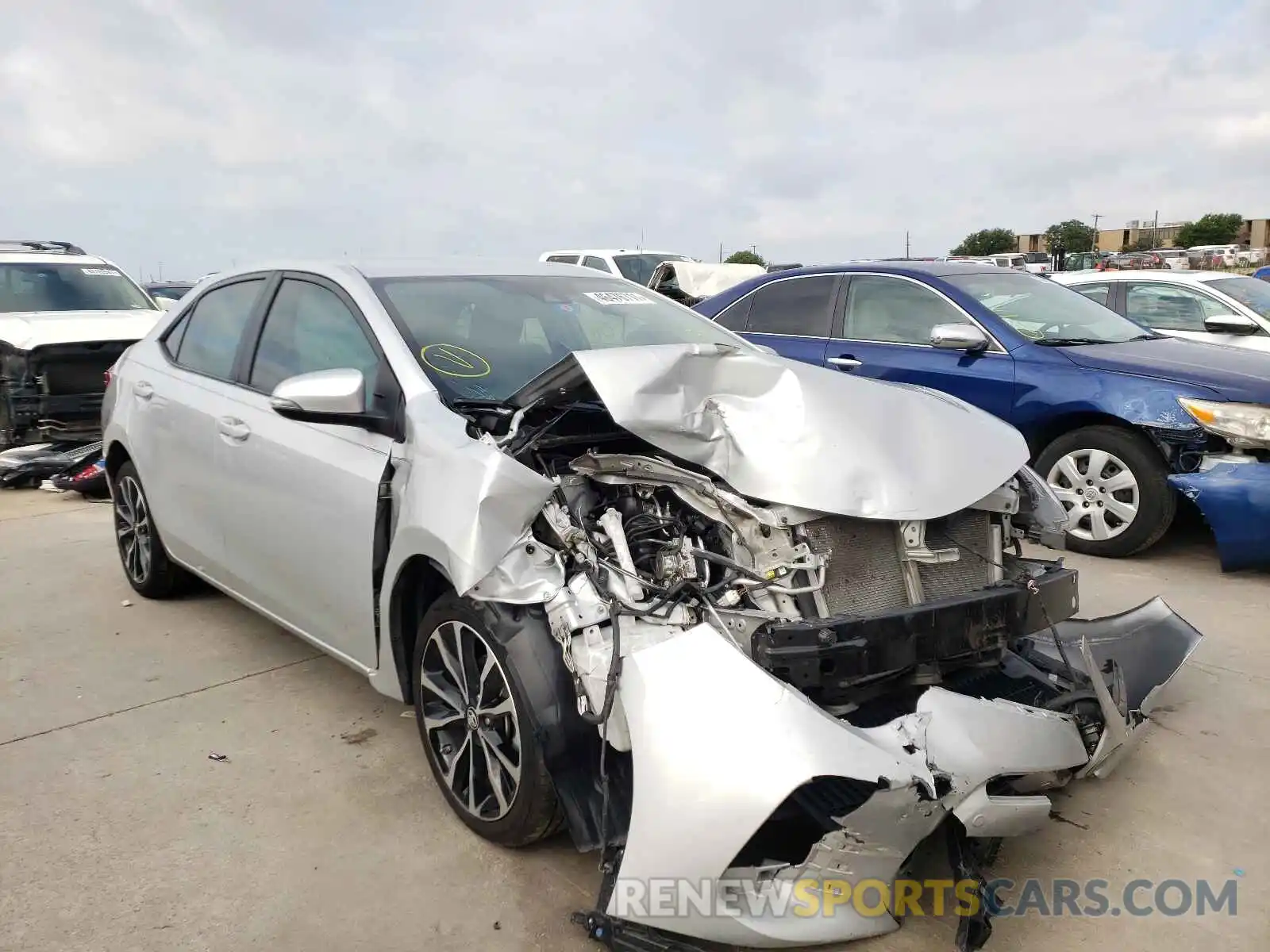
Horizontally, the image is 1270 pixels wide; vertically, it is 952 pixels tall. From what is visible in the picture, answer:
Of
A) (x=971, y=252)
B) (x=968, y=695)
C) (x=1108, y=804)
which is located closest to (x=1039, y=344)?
(x=1108, y=804)

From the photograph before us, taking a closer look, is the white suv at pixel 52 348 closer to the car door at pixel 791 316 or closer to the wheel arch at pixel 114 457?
the wheel arch at pixel 114 457

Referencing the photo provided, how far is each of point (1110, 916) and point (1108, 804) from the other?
0.57 metres

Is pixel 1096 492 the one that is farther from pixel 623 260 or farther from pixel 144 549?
pixel 623 260

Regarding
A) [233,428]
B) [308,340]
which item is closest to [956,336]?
[308,340]

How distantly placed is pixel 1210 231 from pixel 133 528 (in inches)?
2675

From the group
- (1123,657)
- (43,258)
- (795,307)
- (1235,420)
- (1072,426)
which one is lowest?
(1123,657)

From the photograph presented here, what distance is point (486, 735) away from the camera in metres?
2.74

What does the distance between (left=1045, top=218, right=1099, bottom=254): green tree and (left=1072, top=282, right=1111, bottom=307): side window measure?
48593 mm

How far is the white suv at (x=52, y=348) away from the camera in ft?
25.8

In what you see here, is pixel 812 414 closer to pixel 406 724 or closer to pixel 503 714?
A: pixel 503 714

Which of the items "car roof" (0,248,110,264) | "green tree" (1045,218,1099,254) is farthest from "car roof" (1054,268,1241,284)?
"green tree" (1045,218,1099,254)

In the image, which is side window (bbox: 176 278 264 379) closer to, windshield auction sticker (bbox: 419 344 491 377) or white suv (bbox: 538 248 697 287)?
windshield auction sticker (bbox: 419 344 491 377)

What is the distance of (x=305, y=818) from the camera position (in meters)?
3.01

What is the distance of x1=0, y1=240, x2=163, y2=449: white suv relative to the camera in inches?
310
